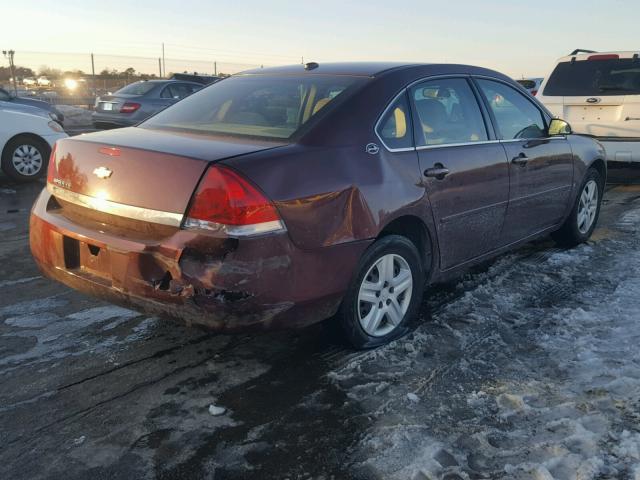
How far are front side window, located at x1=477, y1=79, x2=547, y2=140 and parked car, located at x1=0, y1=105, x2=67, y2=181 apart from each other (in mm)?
6285

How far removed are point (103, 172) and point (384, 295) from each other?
5.39 ft

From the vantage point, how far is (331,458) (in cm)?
248

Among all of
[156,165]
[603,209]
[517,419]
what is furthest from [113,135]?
[603,209]

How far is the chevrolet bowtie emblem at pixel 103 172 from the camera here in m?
2.98

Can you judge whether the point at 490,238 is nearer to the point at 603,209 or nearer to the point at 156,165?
the point at 156,165

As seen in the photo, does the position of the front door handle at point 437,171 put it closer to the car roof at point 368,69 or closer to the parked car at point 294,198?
the parked car at point 294,198

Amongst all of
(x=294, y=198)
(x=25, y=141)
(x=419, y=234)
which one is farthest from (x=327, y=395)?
(x=25, y=141)

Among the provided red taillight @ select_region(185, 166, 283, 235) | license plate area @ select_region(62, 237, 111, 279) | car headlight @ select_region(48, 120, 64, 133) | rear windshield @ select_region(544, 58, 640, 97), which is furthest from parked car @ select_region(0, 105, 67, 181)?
rear windshield @ select_region(544, 58, 640, 97)

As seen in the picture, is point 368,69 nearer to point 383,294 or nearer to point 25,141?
point 383,294

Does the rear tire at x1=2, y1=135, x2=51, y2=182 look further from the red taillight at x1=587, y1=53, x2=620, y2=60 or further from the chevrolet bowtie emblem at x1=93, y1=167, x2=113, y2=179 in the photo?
the red taillight at x1=587, y1=53, x2=620, y2=60

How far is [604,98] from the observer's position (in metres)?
8.12

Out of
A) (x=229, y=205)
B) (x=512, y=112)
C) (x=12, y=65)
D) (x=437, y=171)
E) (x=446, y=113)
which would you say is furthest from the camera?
(x=12, y=65)

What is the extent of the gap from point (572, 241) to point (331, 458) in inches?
153

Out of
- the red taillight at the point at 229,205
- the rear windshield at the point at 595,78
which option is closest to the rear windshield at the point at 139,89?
the rear windshield at the point at 595,78
